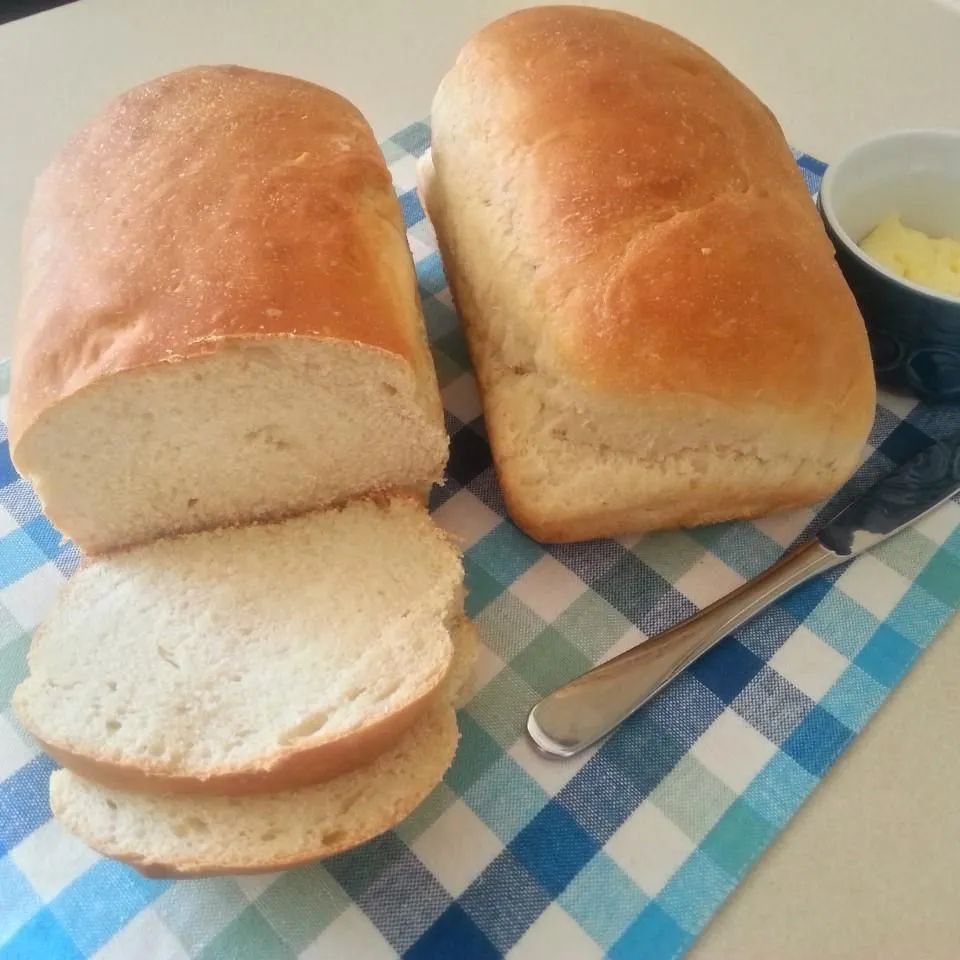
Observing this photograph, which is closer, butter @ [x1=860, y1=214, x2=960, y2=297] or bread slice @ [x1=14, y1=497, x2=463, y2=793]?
bread slice @ [x1=14, y1=497, x2=463, y2=793]

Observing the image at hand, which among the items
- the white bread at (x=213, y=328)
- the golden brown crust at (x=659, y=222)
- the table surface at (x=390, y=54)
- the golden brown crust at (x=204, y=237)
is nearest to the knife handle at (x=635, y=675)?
the golden brown crust at (x=659, y=222)

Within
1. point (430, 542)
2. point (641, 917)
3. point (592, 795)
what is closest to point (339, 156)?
point (430, 542)

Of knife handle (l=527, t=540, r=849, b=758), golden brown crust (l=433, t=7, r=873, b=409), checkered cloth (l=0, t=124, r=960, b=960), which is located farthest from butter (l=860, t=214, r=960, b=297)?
knife handle (l=527, t=540, r=849, b=758)

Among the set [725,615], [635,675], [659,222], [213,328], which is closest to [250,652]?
[213,328]

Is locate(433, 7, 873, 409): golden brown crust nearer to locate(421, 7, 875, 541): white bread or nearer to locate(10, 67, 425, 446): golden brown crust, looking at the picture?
locate(421, 7, 875, 541): white bread

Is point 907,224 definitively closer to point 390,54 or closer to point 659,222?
point 659,222

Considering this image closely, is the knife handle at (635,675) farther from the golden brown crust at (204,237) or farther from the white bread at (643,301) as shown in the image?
the golden brown crust at (204,237)
